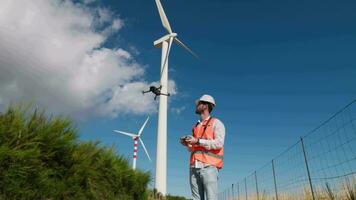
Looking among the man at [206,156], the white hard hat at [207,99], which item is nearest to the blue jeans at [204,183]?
the man at [206,156]

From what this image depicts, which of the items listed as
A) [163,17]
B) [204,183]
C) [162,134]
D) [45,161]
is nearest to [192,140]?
[204,183]

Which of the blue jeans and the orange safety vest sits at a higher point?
the orange safety vest

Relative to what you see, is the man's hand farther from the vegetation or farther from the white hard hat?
the vegetation

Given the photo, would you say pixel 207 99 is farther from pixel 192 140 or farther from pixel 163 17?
pixel 163 17

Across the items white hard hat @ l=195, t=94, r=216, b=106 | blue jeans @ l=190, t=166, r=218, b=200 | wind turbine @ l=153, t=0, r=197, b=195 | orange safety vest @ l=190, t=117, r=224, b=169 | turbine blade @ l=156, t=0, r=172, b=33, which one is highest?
turbine blade @ l=156, t=0, r=172, b=33

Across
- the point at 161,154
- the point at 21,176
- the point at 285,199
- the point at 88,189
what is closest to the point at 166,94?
the point at 161,154

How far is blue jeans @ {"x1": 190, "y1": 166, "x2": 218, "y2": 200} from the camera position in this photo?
4728 millimetres

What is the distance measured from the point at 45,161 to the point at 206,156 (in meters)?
2.18

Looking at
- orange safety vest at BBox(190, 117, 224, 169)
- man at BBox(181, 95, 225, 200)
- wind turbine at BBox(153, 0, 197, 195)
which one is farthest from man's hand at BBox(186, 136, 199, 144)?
wind turbine at BBox(153, 0, 197, 195)

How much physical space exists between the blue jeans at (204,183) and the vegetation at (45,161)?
5.88ft

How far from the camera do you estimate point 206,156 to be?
486cm

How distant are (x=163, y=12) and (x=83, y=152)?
2100 centimetres

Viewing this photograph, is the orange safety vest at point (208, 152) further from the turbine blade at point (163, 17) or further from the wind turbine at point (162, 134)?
the turbine blade at point (163, 17)

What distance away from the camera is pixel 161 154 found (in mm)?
19562
